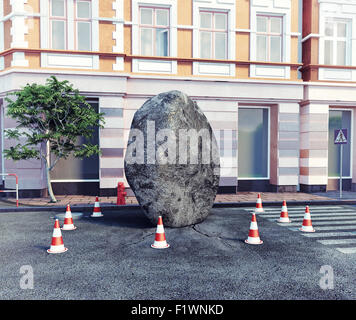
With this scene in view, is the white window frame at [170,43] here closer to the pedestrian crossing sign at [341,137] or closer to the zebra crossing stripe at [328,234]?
the pedestrian crossing sign at [341,137]

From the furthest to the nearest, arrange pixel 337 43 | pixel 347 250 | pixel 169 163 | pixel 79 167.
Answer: pixel 337 43, pixel 79 167, pixel 169 163, pixel 347 250

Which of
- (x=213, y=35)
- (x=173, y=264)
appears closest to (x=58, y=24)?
(x=213, y=35)

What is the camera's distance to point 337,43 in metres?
12.3

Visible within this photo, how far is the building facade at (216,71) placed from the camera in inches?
401

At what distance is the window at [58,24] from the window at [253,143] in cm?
787

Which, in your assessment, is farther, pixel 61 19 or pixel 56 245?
pixel 61 19

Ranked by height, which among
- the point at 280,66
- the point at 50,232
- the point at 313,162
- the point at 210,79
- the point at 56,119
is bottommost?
the point at 50,232

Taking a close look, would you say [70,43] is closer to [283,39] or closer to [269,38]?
[269,38]

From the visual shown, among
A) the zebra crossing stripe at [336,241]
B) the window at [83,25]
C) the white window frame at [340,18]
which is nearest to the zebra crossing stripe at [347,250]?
the zebra crossing stripe at [336,241]

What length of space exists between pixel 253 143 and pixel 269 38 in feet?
15.0
